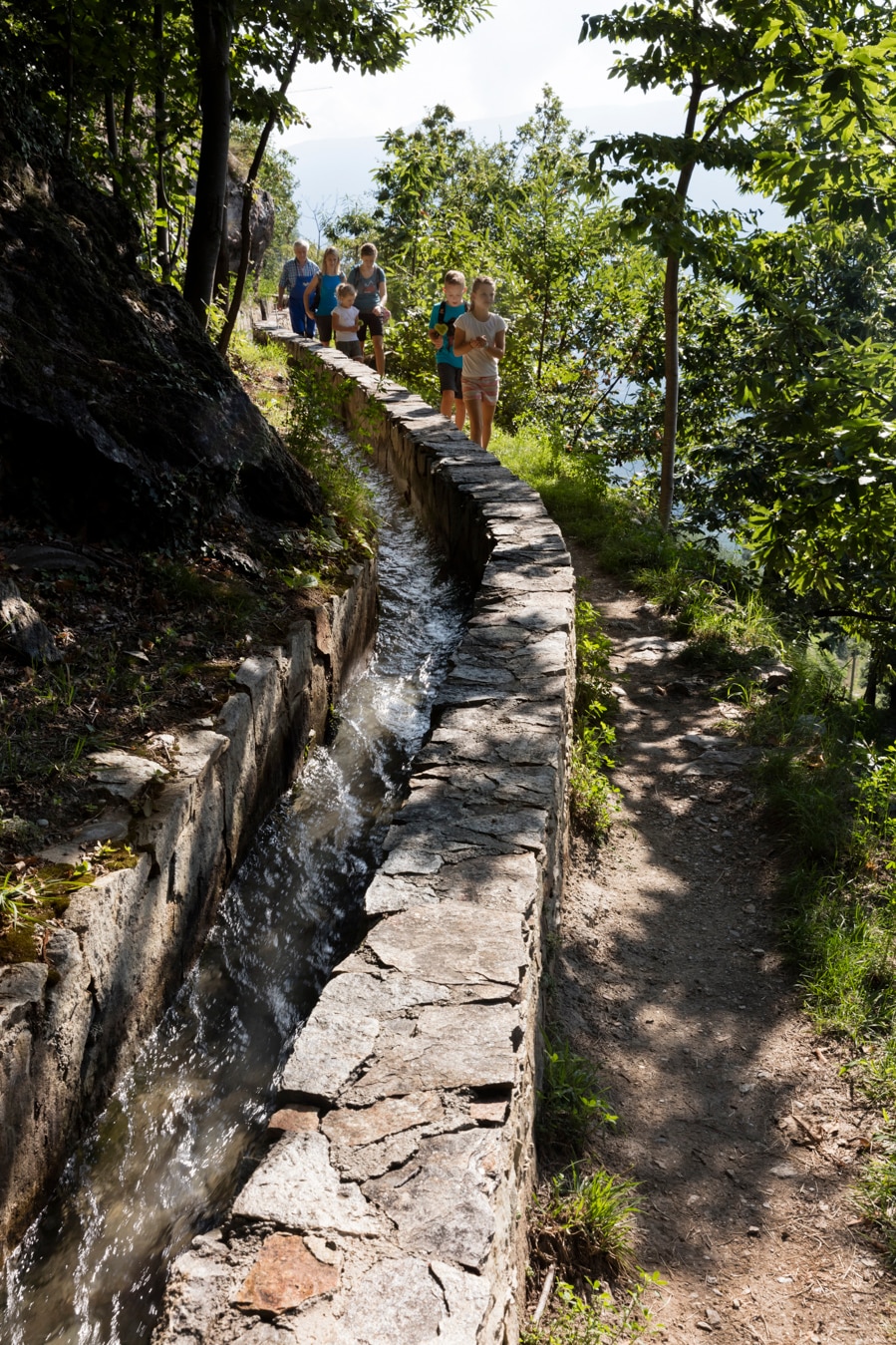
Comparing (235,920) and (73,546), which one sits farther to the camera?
(73,546)

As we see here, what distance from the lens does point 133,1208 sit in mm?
2371

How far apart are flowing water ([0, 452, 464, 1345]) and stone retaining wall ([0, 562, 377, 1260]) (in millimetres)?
90

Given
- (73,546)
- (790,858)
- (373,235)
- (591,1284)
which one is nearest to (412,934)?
(591,1284)

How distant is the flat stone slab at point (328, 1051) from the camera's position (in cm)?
212

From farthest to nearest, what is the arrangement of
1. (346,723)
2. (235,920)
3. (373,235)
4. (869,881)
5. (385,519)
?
(373,235), (385,519), (346,723), (869,881), (235,920)

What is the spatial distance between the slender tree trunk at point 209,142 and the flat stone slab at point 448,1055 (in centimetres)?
512

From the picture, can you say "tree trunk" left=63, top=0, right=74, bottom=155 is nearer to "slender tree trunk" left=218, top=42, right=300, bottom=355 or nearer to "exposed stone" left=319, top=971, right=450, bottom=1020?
"slender tree trunk" left=218, top=42, right=300, bottom=355

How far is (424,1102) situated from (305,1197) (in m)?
0.34

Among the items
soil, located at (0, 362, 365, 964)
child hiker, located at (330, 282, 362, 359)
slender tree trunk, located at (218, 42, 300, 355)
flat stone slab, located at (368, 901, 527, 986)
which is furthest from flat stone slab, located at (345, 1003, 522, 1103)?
child hiker, located at (330, 282, 362, 359)

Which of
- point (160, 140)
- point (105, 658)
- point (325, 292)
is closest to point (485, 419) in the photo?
point (160, 140)

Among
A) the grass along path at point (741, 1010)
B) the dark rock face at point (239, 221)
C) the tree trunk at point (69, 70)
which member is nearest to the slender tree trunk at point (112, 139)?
the tree trunk at point (69, 70)

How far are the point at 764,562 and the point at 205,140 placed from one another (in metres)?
4.24

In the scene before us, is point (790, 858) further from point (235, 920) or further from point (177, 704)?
point (177, 704)

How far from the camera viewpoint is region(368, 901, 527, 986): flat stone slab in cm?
246
